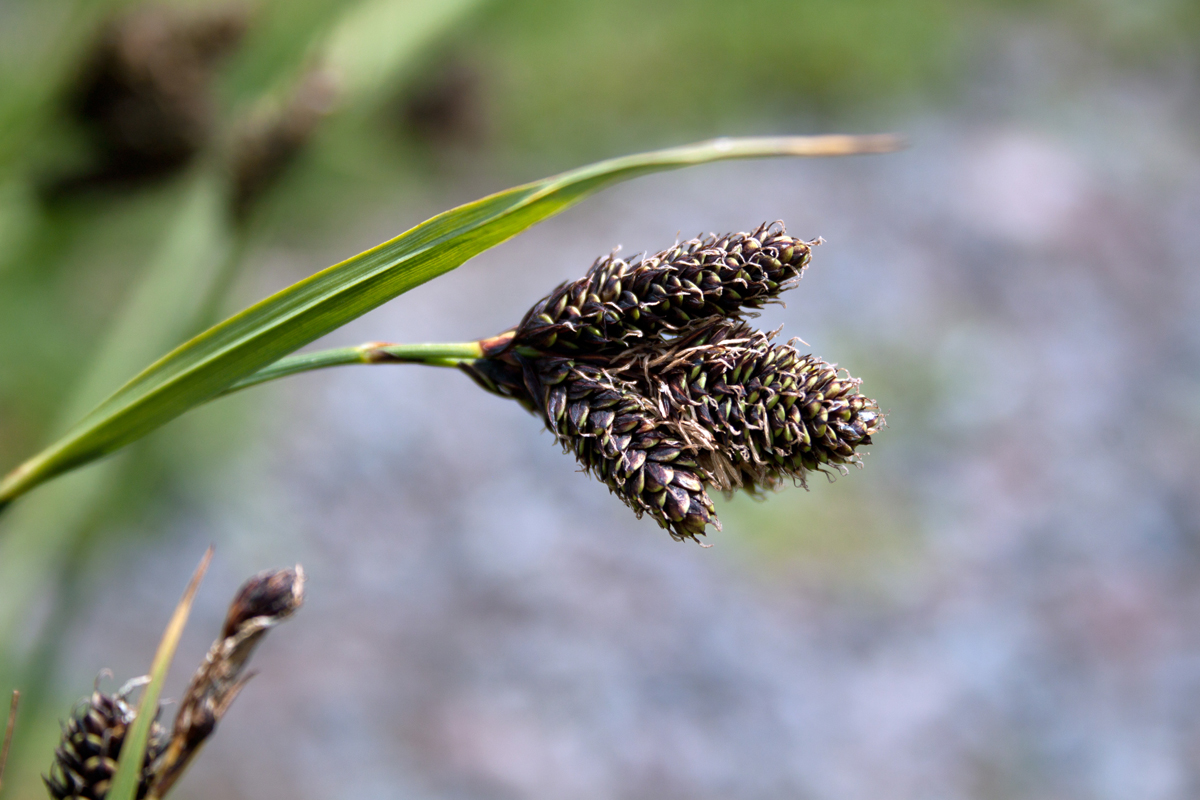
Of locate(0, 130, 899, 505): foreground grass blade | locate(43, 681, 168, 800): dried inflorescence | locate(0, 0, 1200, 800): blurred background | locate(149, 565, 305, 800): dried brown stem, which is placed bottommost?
locate(43, 681, 168, 800): dried inflorescence

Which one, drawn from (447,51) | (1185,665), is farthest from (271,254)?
(1185,665)

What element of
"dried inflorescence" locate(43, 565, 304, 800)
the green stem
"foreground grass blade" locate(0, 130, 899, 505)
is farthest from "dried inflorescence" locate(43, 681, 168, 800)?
the green stem

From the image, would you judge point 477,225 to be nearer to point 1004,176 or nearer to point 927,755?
point 927,755

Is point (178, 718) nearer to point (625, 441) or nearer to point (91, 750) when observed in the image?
point (91, 750)

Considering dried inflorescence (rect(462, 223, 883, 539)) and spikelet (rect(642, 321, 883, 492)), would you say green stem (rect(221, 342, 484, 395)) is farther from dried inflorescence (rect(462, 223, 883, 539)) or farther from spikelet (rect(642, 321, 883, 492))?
spikelet (rect(642, 321, 883, 492))

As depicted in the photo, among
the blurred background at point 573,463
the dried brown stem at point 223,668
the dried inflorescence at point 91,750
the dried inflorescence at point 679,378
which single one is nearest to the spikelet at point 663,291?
the dried inflorescence at point 679,378

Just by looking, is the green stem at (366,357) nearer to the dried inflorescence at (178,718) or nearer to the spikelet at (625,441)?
the spikelet at (625,441)

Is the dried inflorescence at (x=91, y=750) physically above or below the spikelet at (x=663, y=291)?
below
